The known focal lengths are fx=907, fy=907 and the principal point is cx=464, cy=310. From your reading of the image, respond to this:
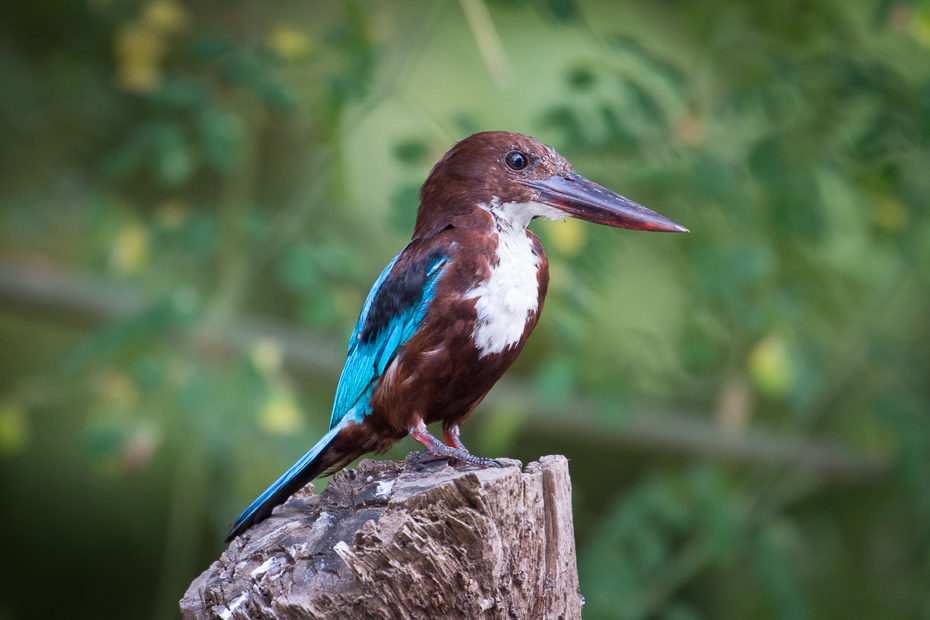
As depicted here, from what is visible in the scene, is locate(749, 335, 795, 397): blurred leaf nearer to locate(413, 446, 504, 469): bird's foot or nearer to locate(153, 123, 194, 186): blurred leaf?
locate(413, 446, 504, 469): bird's foot

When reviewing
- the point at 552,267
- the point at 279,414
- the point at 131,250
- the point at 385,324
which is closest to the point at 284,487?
the point at 385,324

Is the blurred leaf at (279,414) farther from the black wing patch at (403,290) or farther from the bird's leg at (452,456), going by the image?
the bird's leg at (452,456)

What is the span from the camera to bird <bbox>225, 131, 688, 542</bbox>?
1.73 meters

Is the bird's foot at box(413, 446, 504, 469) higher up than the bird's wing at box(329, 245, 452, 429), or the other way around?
the bird's wing at box(329, 245, 452, 429)

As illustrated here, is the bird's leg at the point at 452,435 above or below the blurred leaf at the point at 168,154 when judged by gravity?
below

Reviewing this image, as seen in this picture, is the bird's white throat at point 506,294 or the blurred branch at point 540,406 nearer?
the bird's white throat at point 506,294

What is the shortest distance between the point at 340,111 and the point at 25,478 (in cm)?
228

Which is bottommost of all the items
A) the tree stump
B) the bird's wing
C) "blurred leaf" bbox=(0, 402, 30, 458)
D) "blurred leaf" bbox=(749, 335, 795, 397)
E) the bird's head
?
the tree stump

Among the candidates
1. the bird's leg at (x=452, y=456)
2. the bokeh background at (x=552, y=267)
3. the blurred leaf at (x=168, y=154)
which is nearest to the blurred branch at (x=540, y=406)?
the bokeh background at (x=552, y=267)

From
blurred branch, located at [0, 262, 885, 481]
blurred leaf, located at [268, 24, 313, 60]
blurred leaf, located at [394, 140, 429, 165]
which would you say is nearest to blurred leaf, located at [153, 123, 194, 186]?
blurred leaf, located at [268, 24, 313, 60]

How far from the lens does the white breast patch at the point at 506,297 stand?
5.66ft

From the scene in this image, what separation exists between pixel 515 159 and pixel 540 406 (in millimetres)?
1843

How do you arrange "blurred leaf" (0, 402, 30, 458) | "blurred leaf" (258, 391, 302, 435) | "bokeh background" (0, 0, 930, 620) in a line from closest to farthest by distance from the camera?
"blurred leaf" (258, 391, 302, 435), "bokeh background" (0, 0, 930, 620), "blurred leaf" (0, 402, 30, 458)

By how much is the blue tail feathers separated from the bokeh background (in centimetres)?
94
